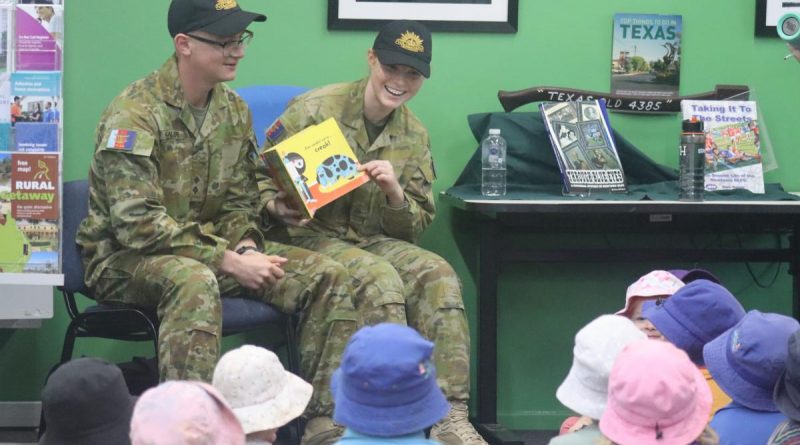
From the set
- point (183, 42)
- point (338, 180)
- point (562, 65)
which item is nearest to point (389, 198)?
point (338, 180)

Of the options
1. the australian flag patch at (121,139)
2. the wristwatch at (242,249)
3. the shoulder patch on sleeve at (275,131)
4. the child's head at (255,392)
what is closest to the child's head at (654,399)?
the child's head at (255,392)

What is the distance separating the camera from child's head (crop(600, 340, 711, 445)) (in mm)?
1871

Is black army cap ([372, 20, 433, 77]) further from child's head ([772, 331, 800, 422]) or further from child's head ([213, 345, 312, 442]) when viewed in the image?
child's head ([772, 331, 800, 422])

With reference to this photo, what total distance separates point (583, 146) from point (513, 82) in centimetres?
40

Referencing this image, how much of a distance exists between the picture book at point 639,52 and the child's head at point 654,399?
7.74 ft

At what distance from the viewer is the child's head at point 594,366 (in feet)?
6.93

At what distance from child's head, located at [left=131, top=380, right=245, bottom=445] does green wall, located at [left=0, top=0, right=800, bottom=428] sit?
7.81 ft

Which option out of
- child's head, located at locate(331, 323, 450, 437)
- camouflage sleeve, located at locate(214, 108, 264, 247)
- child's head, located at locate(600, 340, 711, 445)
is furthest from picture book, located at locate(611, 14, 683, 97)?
child's head, located at locate(331, 323, 450, 437)

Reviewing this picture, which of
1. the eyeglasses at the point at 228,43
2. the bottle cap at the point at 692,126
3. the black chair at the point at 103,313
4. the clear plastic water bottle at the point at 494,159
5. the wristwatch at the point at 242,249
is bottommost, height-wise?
the black chair at the point at 103,313

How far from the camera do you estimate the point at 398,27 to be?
350cm

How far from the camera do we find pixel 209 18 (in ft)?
10.7

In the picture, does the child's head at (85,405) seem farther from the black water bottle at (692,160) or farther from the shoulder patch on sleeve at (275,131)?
the black water bottle at (692,160)

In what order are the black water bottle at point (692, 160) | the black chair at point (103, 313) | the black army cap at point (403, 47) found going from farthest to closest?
the black water bottle at point (692, 160), the black army cap at point (403, 47), the black chair at point (103, 313)

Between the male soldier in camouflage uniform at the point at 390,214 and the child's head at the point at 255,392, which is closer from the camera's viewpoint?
the child's head at the point at 255,392
